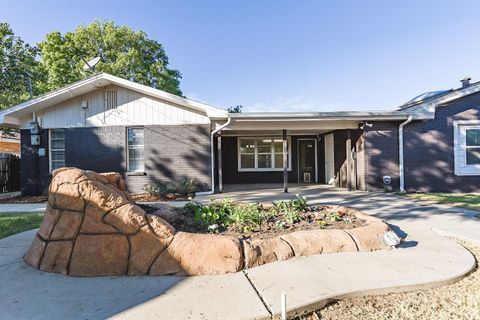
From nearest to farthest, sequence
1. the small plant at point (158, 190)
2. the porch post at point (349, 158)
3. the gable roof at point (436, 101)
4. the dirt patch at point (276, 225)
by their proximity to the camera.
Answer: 1. the dirt patch at point (276, 225)
2. the small plant at point (158, 190)
3. the gable roof at point (436, 101)
4. the porch post at point (349, 158)

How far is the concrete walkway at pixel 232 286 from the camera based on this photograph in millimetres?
2377

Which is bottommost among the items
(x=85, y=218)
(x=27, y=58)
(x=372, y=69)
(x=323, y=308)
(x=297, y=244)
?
(x=323, y=308)

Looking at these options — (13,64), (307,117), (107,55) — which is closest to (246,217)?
(307,117)

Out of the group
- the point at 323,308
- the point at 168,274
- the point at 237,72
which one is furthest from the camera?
the point at 237,72

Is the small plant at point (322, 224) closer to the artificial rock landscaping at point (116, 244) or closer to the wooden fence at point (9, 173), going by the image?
the artificial rock landscaping at point (116, 244)

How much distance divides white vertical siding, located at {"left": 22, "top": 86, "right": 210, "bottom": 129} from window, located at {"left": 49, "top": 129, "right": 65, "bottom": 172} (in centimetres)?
38

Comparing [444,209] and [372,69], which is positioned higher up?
[372,69]

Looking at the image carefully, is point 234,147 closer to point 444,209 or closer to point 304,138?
point 304,138

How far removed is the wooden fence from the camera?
12.9m

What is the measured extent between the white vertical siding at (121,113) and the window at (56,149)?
15.0 inches

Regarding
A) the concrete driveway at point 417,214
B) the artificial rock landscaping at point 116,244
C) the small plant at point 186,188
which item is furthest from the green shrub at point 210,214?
the small plant at point 186,188

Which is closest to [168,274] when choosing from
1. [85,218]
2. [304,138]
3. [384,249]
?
[85,218]

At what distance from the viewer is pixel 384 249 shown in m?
3.83

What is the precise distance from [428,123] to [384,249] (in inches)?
325
